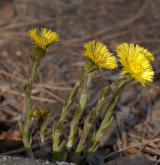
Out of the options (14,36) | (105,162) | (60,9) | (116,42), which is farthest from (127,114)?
(60,9)

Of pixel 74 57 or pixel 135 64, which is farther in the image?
pixel 74 57

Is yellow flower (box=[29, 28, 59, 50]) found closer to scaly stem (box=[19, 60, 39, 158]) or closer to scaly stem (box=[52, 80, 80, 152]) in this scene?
scaly stem (box=[19, 60, 39, 158])

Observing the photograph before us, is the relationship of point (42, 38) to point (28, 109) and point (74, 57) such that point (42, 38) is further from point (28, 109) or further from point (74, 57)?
point (74, 57)

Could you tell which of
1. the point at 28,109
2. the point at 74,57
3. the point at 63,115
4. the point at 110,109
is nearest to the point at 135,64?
the point at 110,109

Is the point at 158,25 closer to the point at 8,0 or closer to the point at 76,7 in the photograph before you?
the point at 76,7

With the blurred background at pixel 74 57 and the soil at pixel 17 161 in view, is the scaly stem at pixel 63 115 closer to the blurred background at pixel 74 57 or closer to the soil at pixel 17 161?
the soil at pixel 17 161

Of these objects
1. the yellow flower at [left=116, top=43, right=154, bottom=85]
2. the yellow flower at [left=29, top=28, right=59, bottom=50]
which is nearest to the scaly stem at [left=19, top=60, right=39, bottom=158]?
the yellow flower at [left=29, top=28, right=59, bottom=50]
